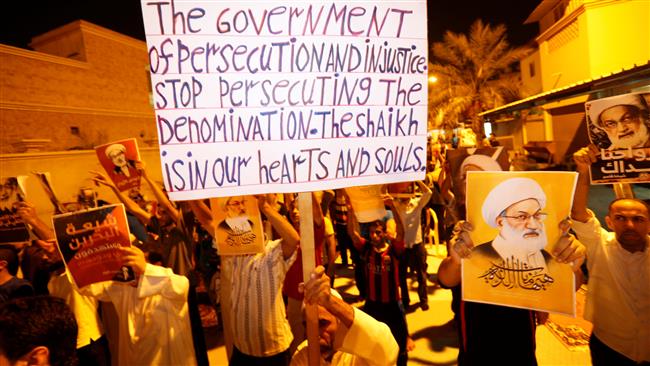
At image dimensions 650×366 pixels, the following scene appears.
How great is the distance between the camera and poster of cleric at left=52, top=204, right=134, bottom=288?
256 cm

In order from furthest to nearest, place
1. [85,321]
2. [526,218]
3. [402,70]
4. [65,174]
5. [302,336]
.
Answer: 1. [65,174]
2. [302,336]
3. [85,321]
4. [526,218]
5. [402,70]

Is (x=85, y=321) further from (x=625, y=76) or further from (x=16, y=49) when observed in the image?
(x=16, y=49)

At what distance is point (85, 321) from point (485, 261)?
10.8ft

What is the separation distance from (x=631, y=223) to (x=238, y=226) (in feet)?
9.23

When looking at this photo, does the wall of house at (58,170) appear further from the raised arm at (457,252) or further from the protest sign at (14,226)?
the raised arm at (457,252)

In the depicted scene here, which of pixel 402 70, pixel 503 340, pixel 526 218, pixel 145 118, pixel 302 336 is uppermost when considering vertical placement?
pixel 145 118

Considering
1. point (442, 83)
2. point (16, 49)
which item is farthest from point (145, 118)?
point (442, 83)

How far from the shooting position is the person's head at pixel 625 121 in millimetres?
2465

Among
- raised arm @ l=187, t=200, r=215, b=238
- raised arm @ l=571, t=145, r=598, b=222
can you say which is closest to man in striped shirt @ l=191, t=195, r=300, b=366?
raised arm @ l=187, t=200, r=215, b=238

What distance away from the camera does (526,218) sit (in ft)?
6.35

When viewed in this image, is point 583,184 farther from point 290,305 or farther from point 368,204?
point 290,305

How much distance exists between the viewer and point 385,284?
12.4 ft

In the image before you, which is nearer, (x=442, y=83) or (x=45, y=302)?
(x=45, y=302)

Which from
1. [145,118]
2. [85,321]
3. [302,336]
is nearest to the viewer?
[85,321]
